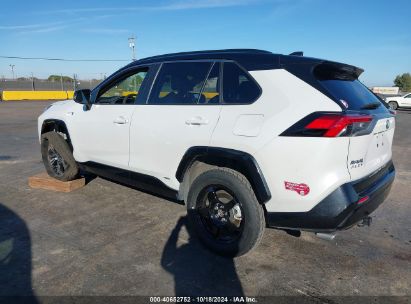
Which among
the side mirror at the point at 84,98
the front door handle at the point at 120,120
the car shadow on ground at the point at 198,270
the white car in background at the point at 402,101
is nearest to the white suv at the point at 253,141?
the front door handle at the point at 120,120

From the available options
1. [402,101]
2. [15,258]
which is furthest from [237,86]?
[402,101]

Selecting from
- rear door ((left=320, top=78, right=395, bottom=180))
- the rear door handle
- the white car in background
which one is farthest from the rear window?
the white car in background

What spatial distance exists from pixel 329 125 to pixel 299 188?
1.72ft

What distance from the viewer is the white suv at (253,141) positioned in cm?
275

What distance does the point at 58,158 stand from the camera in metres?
5.41

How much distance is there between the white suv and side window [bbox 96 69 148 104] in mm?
87

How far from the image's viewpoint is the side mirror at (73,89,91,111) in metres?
4.65

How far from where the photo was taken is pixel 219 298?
2.76 m

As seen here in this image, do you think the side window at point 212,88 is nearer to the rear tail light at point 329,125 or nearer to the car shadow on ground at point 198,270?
the rear tail light at point 329,125

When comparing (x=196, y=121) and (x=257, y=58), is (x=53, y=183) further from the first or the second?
(x=257, y=58)

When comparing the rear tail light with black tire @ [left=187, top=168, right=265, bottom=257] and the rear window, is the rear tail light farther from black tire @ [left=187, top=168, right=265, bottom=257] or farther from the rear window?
black tire @ [left=187, top=168, right=265, bottom=257]

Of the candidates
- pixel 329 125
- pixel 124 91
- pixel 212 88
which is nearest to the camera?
pixel 329 125

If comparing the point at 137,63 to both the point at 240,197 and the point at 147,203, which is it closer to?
the point at 147,203

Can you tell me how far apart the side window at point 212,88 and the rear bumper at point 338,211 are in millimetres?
1141
